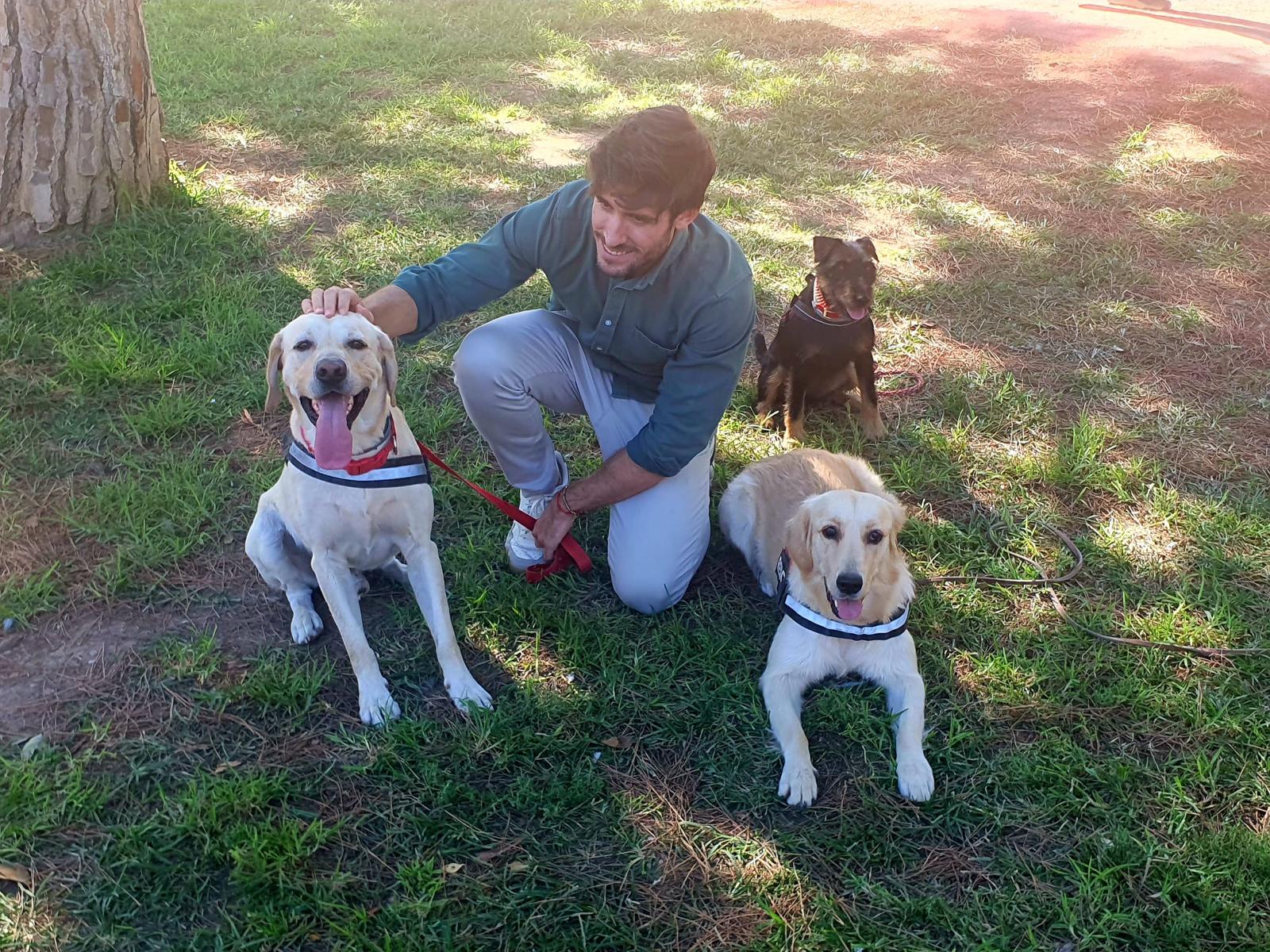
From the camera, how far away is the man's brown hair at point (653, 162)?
270cm

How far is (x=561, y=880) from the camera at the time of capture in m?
2.42

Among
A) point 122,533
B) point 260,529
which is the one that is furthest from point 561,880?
point 122,533

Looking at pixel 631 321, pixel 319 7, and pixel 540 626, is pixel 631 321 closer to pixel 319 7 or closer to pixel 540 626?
pixel 540 626

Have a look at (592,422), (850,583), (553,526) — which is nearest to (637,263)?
(592,422)

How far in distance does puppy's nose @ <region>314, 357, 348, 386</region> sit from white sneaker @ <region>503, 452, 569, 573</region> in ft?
3.26

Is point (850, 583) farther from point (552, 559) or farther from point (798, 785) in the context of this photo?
point (552, 559)

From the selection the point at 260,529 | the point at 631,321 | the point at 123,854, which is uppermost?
the point at 631,321

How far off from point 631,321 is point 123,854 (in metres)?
2.15

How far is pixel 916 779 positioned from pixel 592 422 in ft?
5.68

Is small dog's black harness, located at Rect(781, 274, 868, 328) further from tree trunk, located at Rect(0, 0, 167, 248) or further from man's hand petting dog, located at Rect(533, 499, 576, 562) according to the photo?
tree trunk, located at Rect(0, 0, 167, 248)

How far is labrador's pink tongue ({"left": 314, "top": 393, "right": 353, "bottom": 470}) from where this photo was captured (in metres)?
2.71

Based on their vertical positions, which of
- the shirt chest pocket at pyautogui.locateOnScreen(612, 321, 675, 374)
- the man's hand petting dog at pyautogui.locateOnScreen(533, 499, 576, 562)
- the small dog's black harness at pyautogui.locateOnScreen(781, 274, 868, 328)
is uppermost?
the shirt chest pocket at pyautogui.locateOnScreen(612, 321, 675, 374)

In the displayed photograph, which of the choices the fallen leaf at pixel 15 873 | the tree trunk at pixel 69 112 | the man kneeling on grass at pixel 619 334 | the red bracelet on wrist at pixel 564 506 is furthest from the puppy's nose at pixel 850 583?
the tree trunk at pixel 69 112

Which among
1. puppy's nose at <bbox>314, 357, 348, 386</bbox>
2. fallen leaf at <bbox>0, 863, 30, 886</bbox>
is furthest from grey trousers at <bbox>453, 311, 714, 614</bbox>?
fallen leaf at <bbox>0, 863, 30, 886</bbox>
